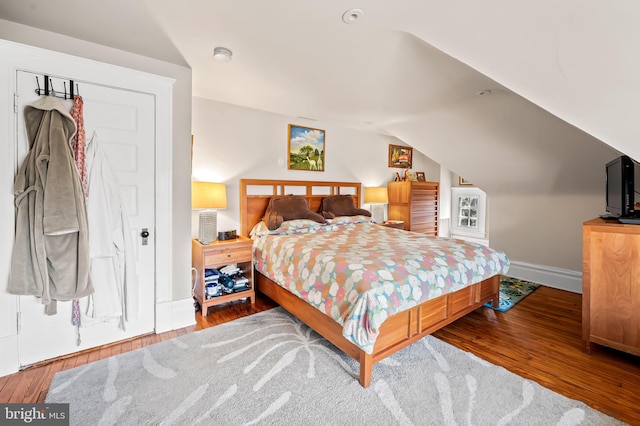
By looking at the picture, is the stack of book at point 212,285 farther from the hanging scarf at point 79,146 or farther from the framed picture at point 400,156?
the framed picture at point 400,156

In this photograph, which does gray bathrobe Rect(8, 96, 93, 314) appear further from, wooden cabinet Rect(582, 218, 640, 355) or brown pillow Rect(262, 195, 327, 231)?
wooden cabinet Rect(582, 218, 640, 355)

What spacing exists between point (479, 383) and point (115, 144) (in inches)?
123

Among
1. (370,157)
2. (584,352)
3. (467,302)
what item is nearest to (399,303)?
(467,302)

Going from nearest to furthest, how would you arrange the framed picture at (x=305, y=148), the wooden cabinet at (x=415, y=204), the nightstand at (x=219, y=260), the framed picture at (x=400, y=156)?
the nightstand at (x=219, y=260) → the framed picture at (x=305, y=148) → the wooden cabinet at (x=415, y=204) → the framed picture at (x=400, y=156)

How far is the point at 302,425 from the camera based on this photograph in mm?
1466

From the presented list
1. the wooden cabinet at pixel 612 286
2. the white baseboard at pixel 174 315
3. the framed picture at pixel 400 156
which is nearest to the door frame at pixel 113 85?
the white baseboard at pixel 174 315

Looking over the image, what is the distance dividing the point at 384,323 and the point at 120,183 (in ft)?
7.42

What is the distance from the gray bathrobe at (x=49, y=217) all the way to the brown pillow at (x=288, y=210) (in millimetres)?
1805

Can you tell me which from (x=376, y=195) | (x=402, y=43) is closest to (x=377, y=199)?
(x=376, y=195)

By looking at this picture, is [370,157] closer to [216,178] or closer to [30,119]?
[216,178]

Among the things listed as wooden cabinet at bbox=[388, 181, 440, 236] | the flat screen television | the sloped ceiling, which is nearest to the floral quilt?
the flat screen television

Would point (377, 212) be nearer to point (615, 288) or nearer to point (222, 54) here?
point (615, 288)

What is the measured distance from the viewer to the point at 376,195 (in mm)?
5031

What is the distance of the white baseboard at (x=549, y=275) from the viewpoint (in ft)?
11.5
